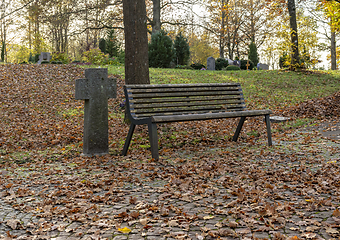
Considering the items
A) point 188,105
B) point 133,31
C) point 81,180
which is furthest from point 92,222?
point 133,31

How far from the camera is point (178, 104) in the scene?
5.98 meters

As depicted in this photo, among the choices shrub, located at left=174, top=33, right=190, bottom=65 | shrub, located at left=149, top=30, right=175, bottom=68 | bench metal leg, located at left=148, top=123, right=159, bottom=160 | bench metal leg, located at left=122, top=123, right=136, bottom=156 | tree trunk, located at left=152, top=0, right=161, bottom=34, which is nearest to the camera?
bench metal leg, located at left=148, top=123, right=159, bottom=160

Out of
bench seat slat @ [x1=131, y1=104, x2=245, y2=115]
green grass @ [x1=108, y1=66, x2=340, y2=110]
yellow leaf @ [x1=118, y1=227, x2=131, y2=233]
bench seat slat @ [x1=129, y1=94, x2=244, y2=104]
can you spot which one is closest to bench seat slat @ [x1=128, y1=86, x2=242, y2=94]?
bench seat slat @ [x1=129, y1=94, x2=244, y2=104]

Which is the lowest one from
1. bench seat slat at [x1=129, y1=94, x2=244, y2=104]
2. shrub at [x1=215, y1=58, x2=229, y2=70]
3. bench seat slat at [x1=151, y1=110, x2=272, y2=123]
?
bench seat slat at [x1=151, y1=110, x2=272, y2=123]

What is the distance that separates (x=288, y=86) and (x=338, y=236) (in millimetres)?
12759

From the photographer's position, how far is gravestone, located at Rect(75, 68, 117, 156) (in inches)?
220

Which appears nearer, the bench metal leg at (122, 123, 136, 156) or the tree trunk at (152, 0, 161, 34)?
the bench metal leg at (122, 123, 136, 156)

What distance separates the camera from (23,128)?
8.17 meters

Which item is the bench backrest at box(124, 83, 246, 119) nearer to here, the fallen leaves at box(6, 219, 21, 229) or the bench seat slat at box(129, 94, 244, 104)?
the bench seat slat at box(129, 94, 244, 104)

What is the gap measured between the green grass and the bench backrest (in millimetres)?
4922

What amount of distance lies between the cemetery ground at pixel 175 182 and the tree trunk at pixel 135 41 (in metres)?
1.29

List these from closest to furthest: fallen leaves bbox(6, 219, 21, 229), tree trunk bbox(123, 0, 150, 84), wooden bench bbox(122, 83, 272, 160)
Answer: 1. fallen leaves bbox(6, 219, 21, 229)
2. wooden bench bbox(122, 83, 272, 160)
3. tree trunk bbox(123, 0, 150, 84)

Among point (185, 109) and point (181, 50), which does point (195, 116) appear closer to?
point (185, 109)

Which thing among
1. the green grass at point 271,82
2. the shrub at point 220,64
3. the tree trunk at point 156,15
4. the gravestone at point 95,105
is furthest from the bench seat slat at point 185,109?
the shrub at point 220,64
